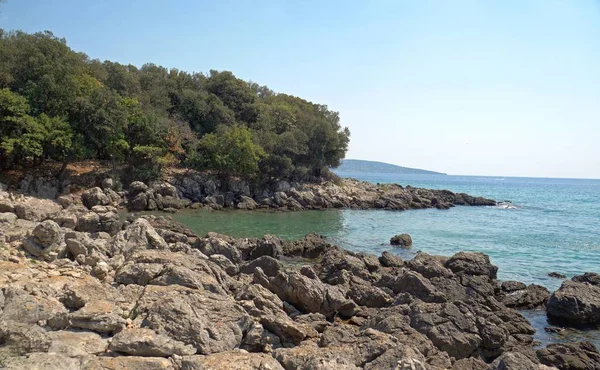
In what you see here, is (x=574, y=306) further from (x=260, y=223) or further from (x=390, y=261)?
(x=260, y=223)

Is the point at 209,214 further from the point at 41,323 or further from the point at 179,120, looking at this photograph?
the point at 41,323

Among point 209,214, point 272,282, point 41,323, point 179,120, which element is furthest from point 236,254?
point 179,120

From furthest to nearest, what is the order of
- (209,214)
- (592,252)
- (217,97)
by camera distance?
(217,97), (209,214), (592,252)

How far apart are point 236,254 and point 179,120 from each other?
41.5 meters

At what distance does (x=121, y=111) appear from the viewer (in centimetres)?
4288

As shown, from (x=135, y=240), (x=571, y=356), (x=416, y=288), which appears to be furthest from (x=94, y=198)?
(x=571, y=356)

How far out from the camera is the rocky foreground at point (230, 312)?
26.3ft

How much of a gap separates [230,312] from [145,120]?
4071 centimetres

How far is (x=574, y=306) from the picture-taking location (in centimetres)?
1576

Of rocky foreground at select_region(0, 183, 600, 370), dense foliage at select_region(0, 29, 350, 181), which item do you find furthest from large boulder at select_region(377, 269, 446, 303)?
dense foliage at select_region(0, 29, 350, 181)

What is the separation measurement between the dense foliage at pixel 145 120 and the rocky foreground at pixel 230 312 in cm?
2123

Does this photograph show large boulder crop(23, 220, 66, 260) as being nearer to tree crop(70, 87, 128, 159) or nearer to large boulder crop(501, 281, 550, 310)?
large boulder crop(501, 281, 550, 310)

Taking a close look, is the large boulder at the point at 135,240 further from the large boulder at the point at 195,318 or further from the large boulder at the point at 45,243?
the large boulder at the point at 195,318

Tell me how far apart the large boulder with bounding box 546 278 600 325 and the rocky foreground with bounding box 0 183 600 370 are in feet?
0.15
